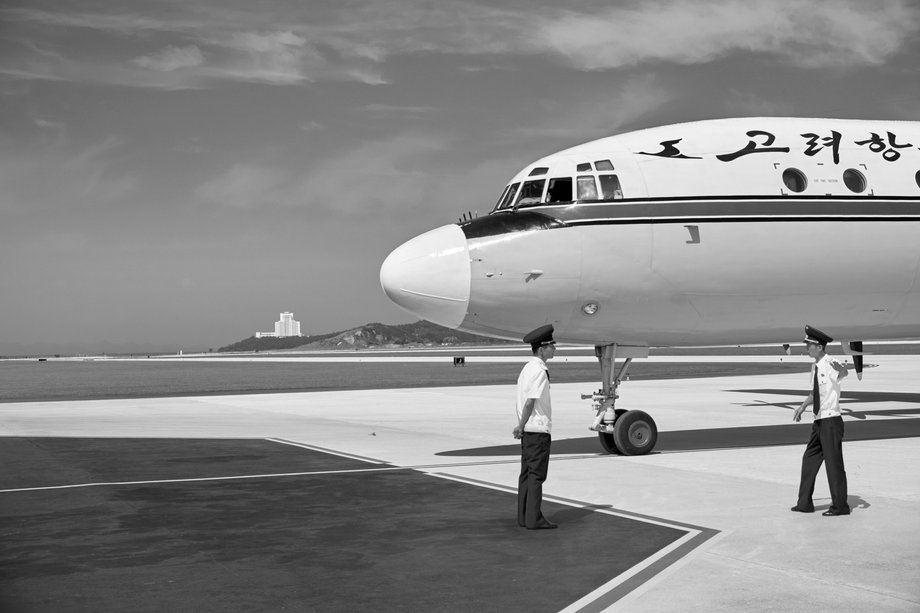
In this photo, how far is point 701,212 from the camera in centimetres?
1666

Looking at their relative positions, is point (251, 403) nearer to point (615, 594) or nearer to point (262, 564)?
point (262, 564)

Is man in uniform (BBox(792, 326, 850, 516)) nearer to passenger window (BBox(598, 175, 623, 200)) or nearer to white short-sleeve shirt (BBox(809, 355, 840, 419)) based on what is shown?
white short-sleeve shirt (BBox(809, 355, 840, 419))

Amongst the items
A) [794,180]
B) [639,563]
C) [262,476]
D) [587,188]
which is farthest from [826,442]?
[262,476]

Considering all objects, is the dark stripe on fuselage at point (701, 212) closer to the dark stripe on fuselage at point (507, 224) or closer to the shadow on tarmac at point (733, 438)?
the dark stripe on fuselage at point (507, 224)

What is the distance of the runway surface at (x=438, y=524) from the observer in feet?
26.1

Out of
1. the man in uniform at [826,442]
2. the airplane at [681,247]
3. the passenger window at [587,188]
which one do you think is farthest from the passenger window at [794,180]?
the man in uniform at [826,442]

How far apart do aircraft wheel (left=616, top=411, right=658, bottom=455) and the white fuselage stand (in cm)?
137

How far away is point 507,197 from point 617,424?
4.32 m

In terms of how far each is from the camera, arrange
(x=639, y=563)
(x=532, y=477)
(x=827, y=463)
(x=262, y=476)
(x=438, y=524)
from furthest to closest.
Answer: (x=262, y=476)
(x=827, y=463)
(x=438, y=524)
(x=532, y=477)
(x=639, y=563)

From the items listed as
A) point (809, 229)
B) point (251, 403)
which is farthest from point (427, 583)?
point (251, 403)

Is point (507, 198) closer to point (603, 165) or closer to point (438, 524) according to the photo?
point (603, 165)

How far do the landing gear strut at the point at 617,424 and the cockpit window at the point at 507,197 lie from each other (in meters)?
3.14

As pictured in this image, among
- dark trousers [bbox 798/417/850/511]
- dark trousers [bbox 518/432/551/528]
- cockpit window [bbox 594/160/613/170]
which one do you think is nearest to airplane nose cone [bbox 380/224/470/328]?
cockpit window [bbox 594/160/613/170]

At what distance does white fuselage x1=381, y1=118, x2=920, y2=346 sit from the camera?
15828 mm
